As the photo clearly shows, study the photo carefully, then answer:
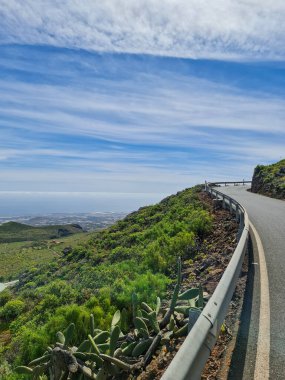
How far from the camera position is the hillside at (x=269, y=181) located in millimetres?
34500

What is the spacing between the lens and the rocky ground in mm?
4680

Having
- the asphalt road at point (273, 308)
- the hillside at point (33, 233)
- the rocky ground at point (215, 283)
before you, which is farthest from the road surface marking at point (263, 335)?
the hillside at point (33, 233)

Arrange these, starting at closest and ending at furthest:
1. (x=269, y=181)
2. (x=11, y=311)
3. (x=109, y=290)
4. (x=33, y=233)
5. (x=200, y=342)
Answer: (x=200, y=342), (x=109, y=290), (x=11, y=311), (x=269, y=181), (x=33, y=233)

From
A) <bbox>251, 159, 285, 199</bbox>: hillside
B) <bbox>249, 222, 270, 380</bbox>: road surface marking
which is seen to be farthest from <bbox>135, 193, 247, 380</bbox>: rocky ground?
<bbox>251, 159, 285, 199</bbox>: hillside

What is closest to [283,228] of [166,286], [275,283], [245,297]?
[166,286]

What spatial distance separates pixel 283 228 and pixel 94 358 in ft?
37.6

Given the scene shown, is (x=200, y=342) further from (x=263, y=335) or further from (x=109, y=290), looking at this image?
(x=109, y=290)

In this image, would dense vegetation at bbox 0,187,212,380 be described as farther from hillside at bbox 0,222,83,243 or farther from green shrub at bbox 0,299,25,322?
hillside at bbox 0,222,83,243

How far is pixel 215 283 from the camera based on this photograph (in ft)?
27.7

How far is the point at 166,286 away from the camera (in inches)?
401

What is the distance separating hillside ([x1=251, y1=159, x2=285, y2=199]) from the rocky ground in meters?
16.4

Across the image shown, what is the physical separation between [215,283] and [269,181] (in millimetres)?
33801

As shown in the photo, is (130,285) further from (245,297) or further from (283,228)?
(283,228)

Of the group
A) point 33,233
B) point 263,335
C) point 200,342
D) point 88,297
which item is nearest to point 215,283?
point 263,335
